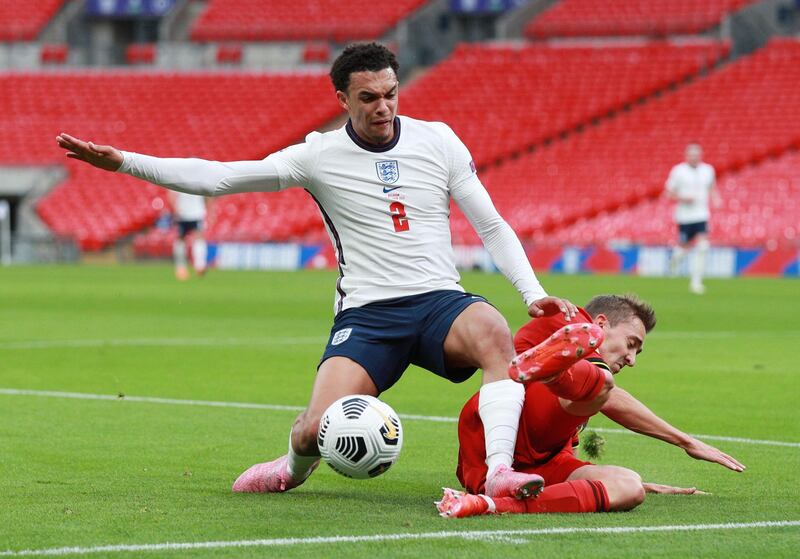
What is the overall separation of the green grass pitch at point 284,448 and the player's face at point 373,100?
1555 mm

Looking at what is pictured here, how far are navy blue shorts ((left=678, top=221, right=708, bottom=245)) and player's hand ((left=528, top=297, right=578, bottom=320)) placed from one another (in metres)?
18.4

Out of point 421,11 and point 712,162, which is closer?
point 712,162

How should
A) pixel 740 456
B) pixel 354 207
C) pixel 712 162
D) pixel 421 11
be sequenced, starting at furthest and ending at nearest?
1. pixel 421 11
2. pixel 712 162
3. pixel 740 456
4. pixel 354 207

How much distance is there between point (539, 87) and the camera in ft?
133

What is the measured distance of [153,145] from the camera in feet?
140

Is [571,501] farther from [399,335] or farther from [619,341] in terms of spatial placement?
[399,335]

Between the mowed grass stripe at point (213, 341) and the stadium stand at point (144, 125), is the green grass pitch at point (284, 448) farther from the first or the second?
the stadium stand at point (144, 125)

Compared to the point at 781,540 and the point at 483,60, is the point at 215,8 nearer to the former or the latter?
the point at 483,60

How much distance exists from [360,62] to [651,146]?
30.4m

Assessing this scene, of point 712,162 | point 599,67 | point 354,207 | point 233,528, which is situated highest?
point 599,67

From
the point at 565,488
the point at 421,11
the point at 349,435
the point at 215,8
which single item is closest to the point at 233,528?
the point at 349,435

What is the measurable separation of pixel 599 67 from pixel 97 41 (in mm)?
17943

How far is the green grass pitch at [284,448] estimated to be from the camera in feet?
16.9

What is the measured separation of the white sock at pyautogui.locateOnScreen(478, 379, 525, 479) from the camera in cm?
596
